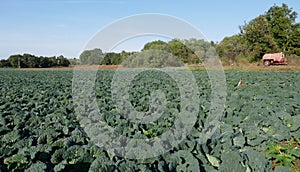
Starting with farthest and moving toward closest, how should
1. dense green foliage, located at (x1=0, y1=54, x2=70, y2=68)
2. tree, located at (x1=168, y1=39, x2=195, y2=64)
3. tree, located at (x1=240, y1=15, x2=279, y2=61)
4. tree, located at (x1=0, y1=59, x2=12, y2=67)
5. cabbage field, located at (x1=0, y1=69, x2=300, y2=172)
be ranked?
tree, located at (x1=0, y1=59, x2=12, y2=67) → dense green foliage, located at (x1=0, y1=54, x2=70, y2=68) → tree, located at (x1=240, y1=15, x2=279, y2=61) → tree, located at (x1=168, y1=39, x2=195, y2=64) → cabbage field, located at (x1=0, y1=69, x2=300, y2=172)

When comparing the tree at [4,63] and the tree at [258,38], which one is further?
the tree at [4,63]

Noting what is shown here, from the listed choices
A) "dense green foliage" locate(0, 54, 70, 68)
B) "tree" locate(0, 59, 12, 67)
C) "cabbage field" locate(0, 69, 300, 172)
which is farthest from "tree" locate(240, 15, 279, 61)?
"tree" locate(0, 59, 12, 67)

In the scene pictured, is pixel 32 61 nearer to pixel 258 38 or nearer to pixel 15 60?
pixel 15 60

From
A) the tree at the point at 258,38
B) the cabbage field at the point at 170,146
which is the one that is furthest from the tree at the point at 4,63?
the cabbage field at the point at 170,146

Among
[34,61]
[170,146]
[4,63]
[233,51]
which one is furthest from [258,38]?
[4,63]

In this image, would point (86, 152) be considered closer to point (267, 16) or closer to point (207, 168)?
point (207, 168)

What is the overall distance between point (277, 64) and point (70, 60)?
168ft

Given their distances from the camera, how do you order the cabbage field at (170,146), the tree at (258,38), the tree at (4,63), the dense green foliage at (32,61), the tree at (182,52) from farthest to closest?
the tree at (4,63) → the dense green foliage at (32,61) → the tree at (258,38) → the tree at (182,52) → the cabbage field at (170,146)

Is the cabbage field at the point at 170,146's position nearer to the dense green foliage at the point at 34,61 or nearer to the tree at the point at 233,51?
the tree at the point at 233,51

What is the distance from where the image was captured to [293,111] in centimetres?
716

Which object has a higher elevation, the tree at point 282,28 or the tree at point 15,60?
the tree at point 282,28

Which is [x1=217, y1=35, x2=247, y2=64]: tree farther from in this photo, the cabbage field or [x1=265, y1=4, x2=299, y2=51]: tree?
the cabbage field

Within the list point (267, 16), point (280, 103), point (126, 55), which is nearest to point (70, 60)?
point (126, 55)

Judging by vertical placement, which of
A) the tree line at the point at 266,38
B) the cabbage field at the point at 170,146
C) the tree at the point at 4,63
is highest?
the tree line at the point at 266,38
